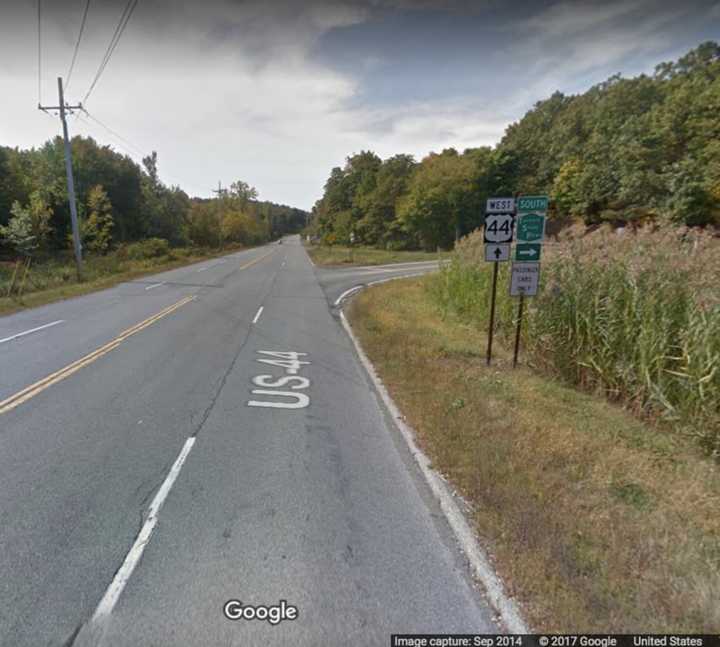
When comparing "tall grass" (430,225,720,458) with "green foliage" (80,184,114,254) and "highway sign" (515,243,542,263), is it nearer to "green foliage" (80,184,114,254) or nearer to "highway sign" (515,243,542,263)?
"highway sign" (515,243,542,263)

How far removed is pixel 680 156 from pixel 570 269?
3737cm

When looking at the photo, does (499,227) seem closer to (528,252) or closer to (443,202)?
(528,252)

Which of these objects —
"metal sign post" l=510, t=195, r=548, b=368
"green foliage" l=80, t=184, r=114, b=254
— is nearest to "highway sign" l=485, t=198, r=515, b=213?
"metal sign post" l=510, t=195, r=548, b=368

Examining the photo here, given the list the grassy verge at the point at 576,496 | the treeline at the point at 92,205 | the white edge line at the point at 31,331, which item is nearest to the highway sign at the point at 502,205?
the grassy verge at the point at 576,496

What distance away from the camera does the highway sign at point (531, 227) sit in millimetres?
6098

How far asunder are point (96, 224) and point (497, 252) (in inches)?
1717

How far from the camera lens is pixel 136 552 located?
8.58 ft

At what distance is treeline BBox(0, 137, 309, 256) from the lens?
110 ft

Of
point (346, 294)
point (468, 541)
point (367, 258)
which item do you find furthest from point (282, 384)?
point (367, 258)

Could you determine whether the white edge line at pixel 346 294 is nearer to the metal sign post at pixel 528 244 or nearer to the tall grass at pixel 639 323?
the tall grass at pixel 639 323

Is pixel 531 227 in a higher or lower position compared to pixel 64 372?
higher

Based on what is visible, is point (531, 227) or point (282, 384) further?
point (531, 227)

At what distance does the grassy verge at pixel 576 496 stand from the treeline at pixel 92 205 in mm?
35862

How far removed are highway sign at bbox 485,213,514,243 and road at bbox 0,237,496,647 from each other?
331 cm
